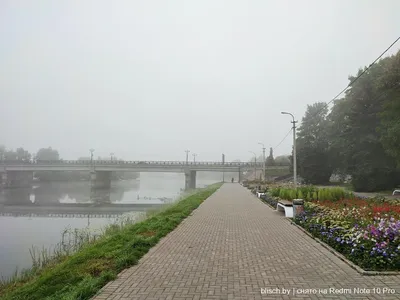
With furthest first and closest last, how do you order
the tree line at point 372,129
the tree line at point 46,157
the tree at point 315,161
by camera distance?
the tree line at point 46,157 < the tree at point 315,161 < the tree line at point 372,129

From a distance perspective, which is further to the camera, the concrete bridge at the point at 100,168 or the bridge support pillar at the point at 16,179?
the bridge support pillar at the point at 16,179

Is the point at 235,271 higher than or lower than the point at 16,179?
higher

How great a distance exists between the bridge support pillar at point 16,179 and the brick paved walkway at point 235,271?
75.7m

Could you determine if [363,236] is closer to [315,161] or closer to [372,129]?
[372,129]

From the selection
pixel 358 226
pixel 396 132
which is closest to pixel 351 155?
pixel 396 132

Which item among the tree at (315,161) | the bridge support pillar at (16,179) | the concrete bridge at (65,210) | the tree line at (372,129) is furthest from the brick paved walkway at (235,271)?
the bridge support pillar at (16,179)

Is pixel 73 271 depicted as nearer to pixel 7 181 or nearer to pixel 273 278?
pixel 273 278

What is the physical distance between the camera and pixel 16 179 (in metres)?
78.1

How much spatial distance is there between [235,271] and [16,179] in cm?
8558

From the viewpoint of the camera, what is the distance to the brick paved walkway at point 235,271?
4.95 metres

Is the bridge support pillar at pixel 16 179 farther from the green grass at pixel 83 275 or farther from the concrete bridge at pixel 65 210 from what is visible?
the green grass at pixel 83 275

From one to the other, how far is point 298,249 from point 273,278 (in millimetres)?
2614

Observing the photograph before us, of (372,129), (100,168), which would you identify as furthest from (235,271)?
(100,168)

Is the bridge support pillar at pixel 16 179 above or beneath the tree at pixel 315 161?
beneath
